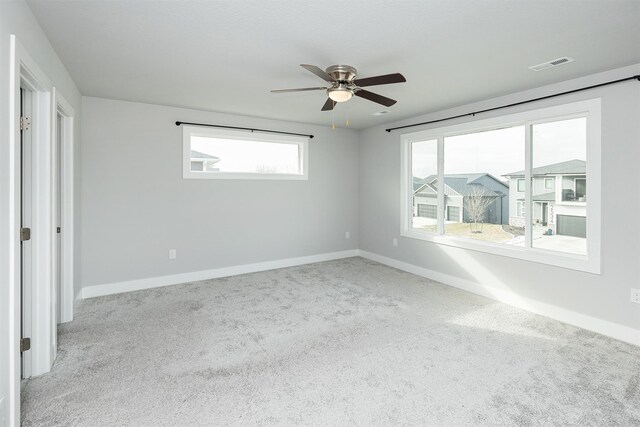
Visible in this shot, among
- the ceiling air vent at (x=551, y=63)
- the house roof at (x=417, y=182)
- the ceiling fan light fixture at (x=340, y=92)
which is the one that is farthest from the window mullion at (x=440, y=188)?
the ceiling fan light fixture at (x=340, y=92)

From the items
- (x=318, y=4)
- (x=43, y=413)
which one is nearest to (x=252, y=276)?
(x=43, y=413)

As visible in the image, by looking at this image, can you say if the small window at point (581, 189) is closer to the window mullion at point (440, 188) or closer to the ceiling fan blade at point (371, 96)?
the window mullion at point (440, 188)

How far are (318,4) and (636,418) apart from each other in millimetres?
3114

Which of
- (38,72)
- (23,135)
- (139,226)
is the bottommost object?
(139,226)

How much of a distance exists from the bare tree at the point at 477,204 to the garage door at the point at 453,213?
13 cm

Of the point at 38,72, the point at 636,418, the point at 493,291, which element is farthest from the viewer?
the point at 493,291

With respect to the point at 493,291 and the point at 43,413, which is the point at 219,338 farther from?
the point at 493,291

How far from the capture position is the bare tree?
4.35 meters

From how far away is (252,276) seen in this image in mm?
4961

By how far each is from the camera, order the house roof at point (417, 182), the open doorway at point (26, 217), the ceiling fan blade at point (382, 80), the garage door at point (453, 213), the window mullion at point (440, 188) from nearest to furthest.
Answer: the open doorway at point (26, 217), the ceiling fan blade at point (382, 80), the garage door at point (453, 213), the window mullion at point (440, 188), the house roof at point (417, 182)

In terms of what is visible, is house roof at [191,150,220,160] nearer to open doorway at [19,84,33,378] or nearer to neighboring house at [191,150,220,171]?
neighboring house at [191,150,220,171]

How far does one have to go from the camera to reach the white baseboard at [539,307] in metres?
2.99

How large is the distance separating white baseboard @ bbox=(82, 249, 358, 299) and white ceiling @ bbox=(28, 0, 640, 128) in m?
2.39

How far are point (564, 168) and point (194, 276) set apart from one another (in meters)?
4.78
